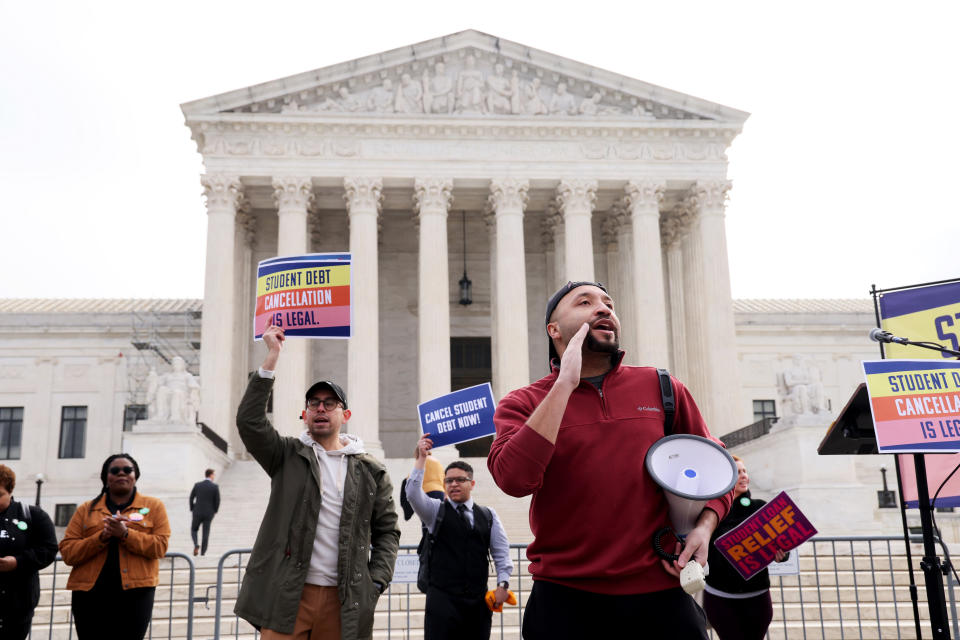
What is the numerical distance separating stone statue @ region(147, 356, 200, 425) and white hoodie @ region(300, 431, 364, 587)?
805 inches

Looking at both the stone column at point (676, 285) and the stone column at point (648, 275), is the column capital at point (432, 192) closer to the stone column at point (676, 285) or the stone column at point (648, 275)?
the stone column at point (648, 275)

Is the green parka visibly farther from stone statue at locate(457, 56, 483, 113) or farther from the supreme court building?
stone statue at locate(457, 56, 483, 113)

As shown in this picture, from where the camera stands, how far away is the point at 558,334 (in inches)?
151

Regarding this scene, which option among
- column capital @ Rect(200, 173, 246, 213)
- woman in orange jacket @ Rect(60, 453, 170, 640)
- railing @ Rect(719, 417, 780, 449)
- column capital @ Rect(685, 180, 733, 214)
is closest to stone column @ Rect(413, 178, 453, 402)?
column capital @ Rect(200, 173, 246, 213)

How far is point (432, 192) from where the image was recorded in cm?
3241

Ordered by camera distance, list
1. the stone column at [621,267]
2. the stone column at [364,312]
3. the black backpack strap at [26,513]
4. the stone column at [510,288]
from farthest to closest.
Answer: the stone column at [621,267]
the stone column at [510,288]
the stone column at [364,312]
the black backpack strap at [26,513]

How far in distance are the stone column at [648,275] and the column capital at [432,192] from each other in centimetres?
673

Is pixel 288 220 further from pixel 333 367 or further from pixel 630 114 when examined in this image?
pixel 630 114

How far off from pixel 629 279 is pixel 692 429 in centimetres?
3171

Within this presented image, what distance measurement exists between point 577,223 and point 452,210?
623cm

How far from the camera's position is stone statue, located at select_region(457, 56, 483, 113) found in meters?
33.1

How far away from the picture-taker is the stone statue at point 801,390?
2519 centimetres

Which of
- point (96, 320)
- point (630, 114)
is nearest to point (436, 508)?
point (630, 114)

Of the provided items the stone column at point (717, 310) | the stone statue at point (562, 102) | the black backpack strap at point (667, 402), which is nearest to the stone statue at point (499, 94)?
the stone statue at point (562, 102)
